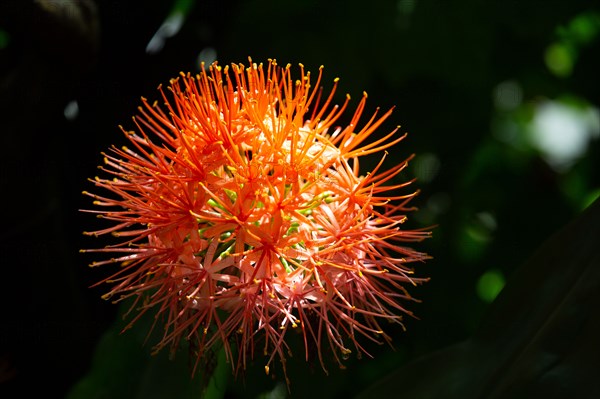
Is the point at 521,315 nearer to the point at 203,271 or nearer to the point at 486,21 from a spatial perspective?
the point at 203,271

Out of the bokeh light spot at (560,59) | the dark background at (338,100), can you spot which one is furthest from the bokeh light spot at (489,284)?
the bokeh light spot at (560,59)

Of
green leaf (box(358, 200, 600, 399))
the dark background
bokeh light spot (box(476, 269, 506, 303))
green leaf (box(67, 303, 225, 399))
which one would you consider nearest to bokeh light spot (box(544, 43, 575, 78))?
the dark background

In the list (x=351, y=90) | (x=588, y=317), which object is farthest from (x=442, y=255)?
(x=588, y=317)

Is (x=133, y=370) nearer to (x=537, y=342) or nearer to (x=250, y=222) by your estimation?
(x=250, y=222)

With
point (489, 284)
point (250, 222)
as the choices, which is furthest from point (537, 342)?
point (489, 284)

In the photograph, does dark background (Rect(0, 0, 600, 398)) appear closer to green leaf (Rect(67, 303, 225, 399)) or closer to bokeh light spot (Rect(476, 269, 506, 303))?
bokeh light spot (Rect(476, 269, 506, 303))

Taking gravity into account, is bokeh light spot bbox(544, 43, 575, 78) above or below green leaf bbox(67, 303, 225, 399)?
above

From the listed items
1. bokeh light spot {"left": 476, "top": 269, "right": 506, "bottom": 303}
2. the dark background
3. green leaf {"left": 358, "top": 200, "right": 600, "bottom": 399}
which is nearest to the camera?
green leaf {"left": 358, "top": 200, "right": 600, "bottom": 399}

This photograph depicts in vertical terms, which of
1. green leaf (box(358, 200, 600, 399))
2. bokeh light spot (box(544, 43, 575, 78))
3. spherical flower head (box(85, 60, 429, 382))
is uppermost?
bokeh light spot (box(544, 43, 575, 78))
